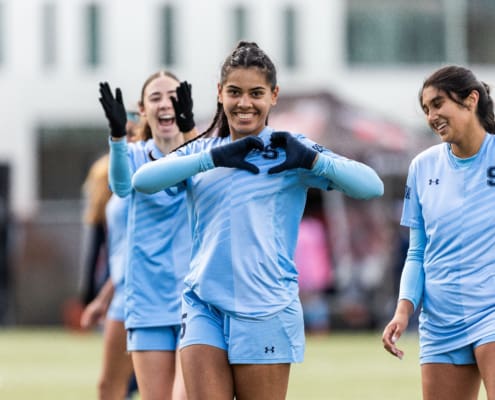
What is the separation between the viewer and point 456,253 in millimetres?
7023

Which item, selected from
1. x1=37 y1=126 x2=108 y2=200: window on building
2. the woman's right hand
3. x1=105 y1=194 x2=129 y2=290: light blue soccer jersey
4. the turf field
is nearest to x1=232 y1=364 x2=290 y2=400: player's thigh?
the woman's right hand

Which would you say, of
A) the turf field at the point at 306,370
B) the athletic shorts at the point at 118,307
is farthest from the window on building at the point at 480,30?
the athletic shorts at the point at 118,307

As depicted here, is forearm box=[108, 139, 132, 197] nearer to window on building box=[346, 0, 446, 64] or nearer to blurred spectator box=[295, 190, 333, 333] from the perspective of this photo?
blurred spectator box=[295, 190, 333, 333]

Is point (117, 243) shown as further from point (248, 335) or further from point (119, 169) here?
point (248, 335)

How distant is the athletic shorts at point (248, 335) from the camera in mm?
6613

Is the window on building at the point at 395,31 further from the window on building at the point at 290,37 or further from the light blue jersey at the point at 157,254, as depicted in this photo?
the light blue jersey at the point at 157,254

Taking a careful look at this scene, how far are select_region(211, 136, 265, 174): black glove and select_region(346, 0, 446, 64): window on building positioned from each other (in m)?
35.8

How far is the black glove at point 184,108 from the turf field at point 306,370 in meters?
6.17

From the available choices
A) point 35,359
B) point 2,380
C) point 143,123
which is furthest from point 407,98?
point 143,123

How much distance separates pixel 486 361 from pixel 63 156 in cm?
3506

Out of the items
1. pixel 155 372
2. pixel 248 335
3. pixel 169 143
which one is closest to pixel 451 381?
pixel 248 335

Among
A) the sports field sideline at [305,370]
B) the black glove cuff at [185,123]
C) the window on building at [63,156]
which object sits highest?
the black glove cuff at [185,123]

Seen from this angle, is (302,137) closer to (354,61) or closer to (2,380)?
(2,380)

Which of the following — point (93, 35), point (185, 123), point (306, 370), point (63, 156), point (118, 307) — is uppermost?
point (93, 35)
